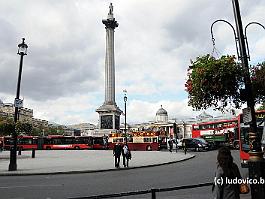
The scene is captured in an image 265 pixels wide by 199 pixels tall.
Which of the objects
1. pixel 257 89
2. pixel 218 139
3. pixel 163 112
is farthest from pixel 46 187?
pixel 163 112

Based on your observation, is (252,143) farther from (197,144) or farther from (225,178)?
(197,144)

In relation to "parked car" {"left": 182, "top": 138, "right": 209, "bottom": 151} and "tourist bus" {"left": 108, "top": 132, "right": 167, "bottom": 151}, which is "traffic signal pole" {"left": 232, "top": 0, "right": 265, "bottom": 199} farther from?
"tourist bus" {"left": 108, "top": 132, "right": 167, "bottom": 151}

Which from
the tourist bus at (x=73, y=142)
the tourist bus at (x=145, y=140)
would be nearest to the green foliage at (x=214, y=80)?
the tourist bus at (x=145, y=140)

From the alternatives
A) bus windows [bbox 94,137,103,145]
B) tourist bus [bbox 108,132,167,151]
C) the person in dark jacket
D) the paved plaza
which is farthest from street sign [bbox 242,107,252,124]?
bus windows [bbox 94,137,103,145]

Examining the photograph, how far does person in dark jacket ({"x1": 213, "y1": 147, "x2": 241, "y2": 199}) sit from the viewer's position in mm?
6512

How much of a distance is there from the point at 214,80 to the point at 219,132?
4305 cm

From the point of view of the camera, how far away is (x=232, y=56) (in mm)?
9602

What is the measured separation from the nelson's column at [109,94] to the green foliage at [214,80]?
71138mm

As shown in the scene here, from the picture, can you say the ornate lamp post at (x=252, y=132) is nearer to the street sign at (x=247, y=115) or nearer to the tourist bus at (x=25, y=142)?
the street sign at (x=247, y=115)

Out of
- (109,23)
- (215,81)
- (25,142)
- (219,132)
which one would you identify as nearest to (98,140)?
(25,142)

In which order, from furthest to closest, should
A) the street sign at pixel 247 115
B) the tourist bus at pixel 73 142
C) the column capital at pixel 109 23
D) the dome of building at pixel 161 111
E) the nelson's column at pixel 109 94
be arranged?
the dome of building at pixel 161 111 < the column capital at pixel 109 23 < the nelson's column at pixel 109 94 < the tourist bus at pixel 73 142 < the street sign at pixel 247 115

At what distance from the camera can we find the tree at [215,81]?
9359 millimetres

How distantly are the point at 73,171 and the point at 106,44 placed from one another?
6878cm

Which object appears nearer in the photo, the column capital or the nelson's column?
the nelson's column
